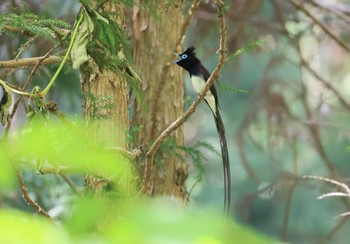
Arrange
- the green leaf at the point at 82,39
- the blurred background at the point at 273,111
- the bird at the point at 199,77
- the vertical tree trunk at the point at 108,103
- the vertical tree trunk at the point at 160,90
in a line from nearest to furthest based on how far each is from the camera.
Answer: the green leaf at the point at 82,39 < the vertical tree trunk at the point at 108,103 < the bird at the point at 199,77 < the vertical tree trunk at the point at 160,90 < the blurred background at the point at 273,111

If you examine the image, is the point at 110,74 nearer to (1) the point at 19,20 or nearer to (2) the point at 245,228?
(1) the point at 19,20

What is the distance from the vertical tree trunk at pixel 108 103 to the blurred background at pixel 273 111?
0.97 ft

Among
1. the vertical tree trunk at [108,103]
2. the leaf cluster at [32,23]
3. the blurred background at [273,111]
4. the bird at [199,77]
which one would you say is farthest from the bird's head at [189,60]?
the leaf cluster at [32,23]

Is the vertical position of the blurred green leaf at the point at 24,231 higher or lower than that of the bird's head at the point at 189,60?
lower

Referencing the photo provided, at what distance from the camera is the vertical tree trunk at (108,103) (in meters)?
2.00

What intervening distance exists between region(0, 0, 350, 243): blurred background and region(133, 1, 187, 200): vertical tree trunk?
0.65ft

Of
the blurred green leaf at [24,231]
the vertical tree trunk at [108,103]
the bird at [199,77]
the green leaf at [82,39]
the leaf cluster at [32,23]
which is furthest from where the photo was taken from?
the bird at [199,77]

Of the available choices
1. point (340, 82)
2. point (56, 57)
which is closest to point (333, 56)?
point (340, 82)

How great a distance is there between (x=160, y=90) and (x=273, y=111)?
197 centimetres

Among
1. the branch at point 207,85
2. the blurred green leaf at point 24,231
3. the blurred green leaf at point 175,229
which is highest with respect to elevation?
the branch at point 207,85

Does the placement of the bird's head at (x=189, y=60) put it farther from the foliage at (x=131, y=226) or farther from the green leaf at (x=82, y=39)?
the foliage at (x=131, y=226)

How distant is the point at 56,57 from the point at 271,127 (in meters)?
3.13

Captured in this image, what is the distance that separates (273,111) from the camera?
194 inches

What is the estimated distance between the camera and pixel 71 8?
4051 mm
